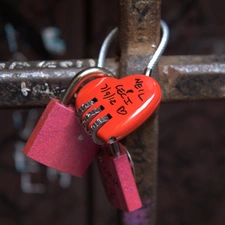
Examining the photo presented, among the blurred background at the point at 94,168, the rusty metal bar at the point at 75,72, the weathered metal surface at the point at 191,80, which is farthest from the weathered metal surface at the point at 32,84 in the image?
the blurred background at the point at 94,168

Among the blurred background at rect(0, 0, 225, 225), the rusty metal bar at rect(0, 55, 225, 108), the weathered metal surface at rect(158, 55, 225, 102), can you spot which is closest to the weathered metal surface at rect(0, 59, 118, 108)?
the rusty metal bar at rect(0, 55, 225, 108)

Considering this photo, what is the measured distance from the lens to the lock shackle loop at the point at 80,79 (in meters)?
0.46

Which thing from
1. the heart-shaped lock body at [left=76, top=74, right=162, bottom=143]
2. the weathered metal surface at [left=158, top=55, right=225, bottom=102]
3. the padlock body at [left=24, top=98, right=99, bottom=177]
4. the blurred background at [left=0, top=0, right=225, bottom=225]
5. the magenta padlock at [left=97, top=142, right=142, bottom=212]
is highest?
the heart-shaped lock body at [left=76, top=74, right=162, bottom=143]

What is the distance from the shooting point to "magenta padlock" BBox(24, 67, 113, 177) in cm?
47

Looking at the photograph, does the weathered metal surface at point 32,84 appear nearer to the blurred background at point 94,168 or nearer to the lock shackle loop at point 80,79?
the lock shackle loop at point 80,79

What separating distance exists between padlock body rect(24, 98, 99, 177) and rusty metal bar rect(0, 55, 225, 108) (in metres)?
0.02

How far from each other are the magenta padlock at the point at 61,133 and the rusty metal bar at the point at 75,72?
0.02 metres

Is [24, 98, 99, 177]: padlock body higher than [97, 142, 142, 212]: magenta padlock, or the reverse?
[24, 98, 99, 177]: padlock body

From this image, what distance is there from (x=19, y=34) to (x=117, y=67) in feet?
1.53

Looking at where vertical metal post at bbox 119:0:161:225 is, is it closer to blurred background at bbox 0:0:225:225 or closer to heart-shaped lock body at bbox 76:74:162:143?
heart-shaped lock body at bbox 76:74:162:143

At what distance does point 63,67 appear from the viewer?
496 millimetres

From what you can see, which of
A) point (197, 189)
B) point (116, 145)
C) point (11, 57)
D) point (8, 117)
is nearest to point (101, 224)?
point (197, 189)

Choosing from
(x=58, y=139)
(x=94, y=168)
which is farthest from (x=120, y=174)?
(x=94, y=168)

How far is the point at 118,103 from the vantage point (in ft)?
1.43
